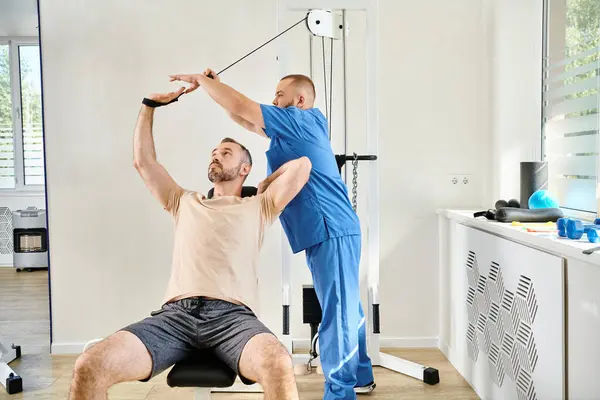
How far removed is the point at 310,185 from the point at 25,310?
2866 mm

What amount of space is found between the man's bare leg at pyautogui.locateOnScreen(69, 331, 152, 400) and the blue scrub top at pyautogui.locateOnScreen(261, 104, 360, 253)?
2.57 ft

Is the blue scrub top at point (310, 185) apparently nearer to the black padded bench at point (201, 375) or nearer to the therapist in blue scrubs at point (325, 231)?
the therapist in blue scrubs at point (325, 231)

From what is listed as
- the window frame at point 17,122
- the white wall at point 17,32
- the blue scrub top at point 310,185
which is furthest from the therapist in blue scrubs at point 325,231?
the window frame at point 17,122

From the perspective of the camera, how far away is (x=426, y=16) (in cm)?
333

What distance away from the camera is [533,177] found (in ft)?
8.55

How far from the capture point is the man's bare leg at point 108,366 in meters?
1.77

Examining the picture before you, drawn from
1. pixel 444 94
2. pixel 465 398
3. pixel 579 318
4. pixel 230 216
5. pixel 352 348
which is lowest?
pixel 465 398

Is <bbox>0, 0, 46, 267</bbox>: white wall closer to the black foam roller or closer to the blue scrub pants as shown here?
the blue scrub pants

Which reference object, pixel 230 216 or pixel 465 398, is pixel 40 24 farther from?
pixel 465 398

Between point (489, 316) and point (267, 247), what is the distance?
1.25 m

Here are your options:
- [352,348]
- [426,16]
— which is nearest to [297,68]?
[426,16]

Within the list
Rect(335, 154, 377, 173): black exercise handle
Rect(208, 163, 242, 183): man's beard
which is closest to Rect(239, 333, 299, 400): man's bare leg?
Rect(208, 163, 242, 183): man's beard

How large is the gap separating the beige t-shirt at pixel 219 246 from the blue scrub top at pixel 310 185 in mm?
187

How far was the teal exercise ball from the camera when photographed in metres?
2.42
